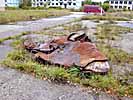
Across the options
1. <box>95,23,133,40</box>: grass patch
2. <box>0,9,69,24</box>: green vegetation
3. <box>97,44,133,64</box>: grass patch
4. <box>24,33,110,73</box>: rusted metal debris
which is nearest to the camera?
<box>24,33,110,73</box>: rusted metal debris

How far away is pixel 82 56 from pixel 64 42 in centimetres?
124

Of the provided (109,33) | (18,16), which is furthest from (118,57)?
(18,16)

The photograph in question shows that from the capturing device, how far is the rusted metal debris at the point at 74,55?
4601 millimetres

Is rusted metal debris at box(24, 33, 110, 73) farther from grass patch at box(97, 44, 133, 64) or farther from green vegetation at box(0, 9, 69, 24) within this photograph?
green vegetation at box(0, 9, 69, 24)

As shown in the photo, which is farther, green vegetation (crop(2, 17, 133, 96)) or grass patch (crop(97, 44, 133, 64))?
grass patch (crop(97, 44, 133, 64))

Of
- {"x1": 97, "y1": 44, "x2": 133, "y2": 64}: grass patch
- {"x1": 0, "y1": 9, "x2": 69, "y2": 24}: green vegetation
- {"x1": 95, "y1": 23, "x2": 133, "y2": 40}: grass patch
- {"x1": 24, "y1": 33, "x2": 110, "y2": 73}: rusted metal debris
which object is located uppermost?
{"x1": 0, "y1": 9, "x2": 69, "y2": 24}: green vegetation

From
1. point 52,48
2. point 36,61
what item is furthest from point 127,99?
point 52,48

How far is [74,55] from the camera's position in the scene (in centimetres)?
519

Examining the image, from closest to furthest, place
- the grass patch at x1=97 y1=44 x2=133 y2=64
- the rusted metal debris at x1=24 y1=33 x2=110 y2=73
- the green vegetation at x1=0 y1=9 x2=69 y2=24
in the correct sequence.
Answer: the rusted metal debris at x1=24 y1=33 x2=110 y2=73, the grass patch at x1=97 y1=44 x2=133 y2=64, the green vegetation at x1=0 y1=9 x2=69 y2=24

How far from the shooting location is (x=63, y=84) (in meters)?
4.10

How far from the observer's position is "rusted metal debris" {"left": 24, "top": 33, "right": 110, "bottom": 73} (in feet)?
15.1

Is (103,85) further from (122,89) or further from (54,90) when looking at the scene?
(54,90)

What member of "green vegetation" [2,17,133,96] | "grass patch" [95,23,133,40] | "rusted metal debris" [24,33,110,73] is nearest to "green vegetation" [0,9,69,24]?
"grass patch" [95,23,133,40]

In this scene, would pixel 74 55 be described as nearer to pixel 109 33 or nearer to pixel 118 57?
pixel 118 57
